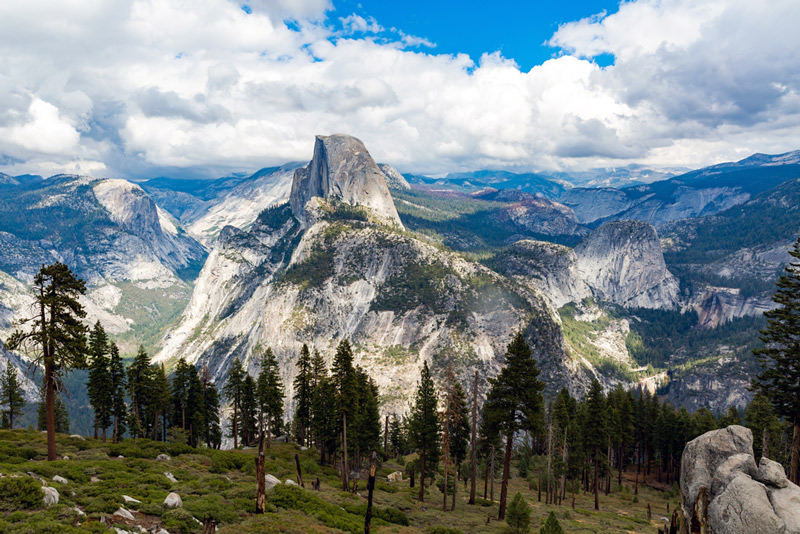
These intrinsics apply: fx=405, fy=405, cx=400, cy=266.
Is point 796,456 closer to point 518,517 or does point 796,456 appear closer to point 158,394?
point 518,517

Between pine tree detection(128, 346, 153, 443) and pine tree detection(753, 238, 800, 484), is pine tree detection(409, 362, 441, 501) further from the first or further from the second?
pine tree detection(128, 346, 153, 443)

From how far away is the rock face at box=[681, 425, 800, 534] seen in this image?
15133 mm

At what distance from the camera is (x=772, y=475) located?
16.5 metres

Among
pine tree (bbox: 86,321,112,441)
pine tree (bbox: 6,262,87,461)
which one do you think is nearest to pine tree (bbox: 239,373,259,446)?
pine tree (bbox: 86,321,112,441)

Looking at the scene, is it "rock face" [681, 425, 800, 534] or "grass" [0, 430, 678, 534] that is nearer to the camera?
"rock face" [681, 425, 800, 534]

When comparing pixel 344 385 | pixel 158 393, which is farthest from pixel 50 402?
pixel 158 393

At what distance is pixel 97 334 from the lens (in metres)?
59.5

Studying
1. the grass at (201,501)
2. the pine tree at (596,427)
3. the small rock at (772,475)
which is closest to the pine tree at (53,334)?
the grass at (201,501)

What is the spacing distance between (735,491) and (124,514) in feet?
92.7

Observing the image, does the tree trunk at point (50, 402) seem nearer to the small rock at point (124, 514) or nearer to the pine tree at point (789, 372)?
the small rock at point (124, 514)

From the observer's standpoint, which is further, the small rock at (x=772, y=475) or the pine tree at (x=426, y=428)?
the pine tree at (x=426, y=428)

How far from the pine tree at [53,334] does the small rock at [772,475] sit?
42604 mm

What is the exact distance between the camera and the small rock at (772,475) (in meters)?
16.3

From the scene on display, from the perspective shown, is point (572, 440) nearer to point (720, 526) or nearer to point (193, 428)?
point (720, 526)
